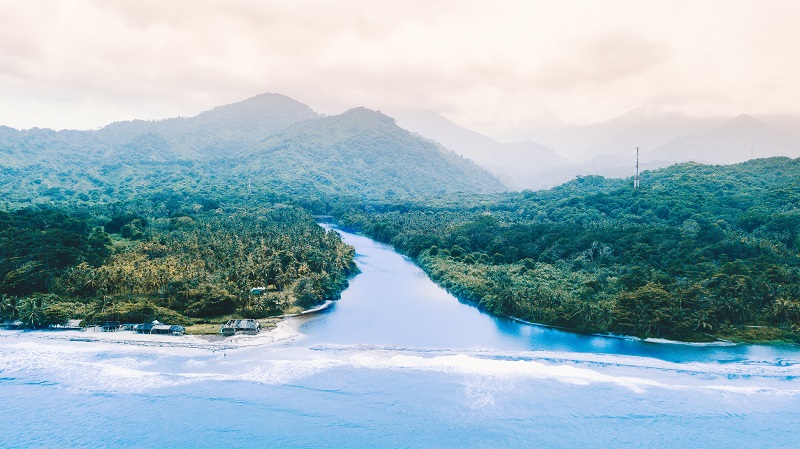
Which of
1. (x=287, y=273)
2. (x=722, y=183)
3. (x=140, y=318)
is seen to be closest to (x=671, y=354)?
(x=287, y=273)

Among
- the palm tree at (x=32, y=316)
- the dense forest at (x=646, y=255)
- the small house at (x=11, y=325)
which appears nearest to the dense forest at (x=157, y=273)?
the palm tree at (x=32, y=316)

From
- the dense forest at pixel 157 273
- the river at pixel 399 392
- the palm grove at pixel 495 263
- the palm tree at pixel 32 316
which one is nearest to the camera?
the river at pixel 399 392

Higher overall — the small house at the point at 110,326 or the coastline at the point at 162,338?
the small house at the point at 110,326

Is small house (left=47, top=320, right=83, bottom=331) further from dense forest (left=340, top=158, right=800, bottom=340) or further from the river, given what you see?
dense forest (left=340, top=158, right=800, bottom=340)

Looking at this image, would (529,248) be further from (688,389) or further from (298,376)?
(298,376)

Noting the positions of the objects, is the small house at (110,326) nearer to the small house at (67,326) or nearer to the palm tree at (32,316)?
the small house at (67,326)

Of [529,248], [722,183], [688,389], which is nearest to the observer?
[688,389]
